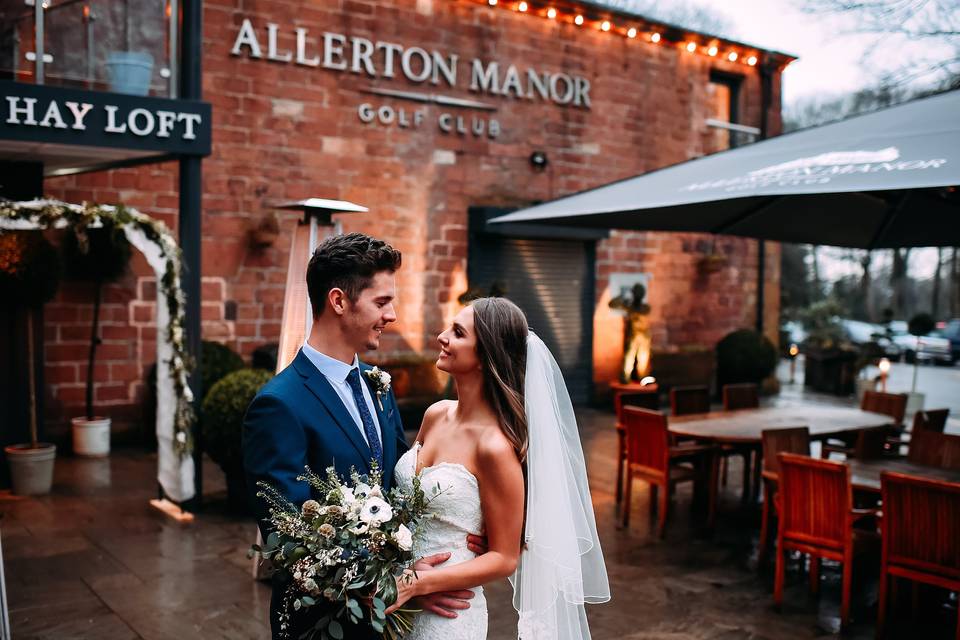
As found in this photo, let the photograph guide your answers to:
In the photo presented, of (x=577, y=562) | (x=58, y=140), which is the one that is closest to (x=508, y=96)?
(x=58, y=140)

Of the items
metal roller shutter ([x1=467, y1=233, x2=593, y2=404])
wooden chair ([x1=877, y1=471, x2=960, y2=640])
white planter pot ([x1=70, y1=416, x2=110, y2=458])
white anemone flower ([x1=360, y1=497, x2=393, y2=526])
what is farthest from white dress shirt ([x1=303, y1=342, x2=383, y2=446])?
metal roller shutter ([x1=467, y1=233, x2=593, y2=404])

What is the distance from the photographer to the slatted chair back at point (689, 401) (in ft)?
26.9

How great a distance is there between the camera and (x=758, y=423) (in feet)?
23.9

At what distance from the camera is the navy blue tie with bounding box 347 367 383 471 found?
2660mm

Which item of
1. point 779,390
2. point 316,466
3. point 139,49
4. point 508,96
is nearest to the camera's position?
point 316,466

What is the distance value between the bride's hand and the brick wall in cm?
805

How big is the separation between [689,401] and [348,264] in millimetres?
6286

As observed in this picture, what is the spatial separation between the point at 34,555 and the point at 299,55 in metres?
6.61

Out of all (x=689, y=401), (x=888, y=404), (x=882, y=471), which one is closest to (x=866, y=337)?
(x=888, y=404)

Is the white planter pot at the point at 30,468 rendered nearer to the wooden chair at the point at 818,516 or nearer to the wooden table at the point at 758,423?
the wooden table at the point at 758,423

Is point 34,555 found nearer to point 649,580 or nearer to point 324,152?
point 649,580

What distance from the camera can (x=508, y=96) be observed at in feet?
40.9

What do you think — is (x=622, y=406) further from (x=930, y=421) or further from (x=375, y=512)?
(x=375, y=512)

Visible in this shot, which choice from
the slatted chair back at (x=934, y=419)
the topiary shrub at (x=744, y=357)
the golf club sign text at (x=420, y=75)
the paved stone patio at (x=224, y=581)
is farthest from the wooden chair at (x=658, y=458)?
the topiary shrub at (x=744, y=357)
